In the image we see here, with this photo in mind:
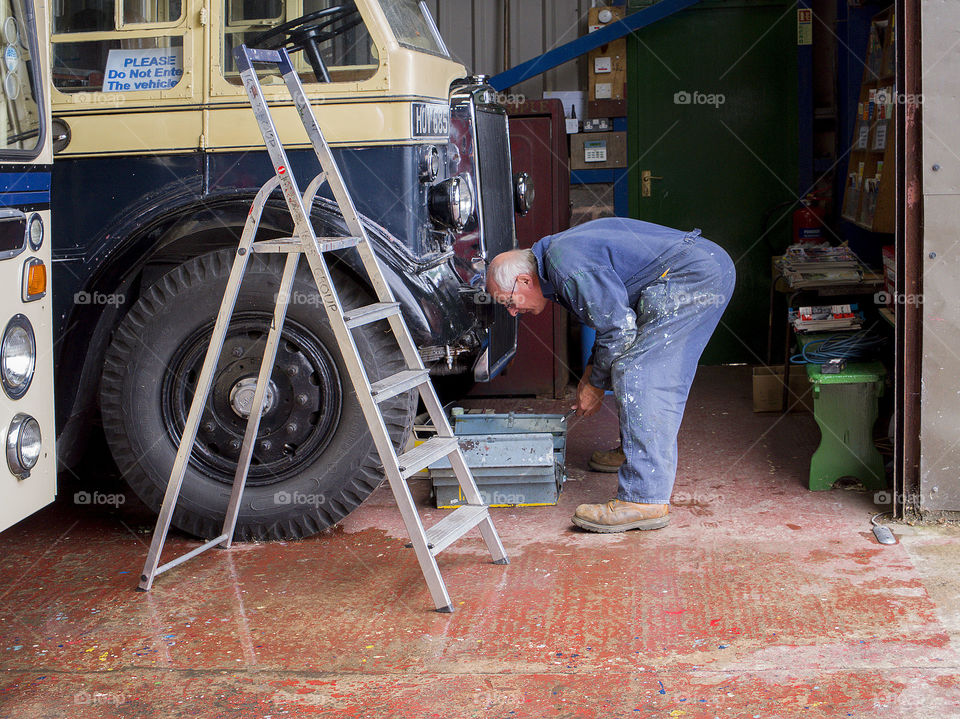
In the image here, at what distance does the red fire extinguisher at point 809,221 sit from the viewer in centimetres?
726

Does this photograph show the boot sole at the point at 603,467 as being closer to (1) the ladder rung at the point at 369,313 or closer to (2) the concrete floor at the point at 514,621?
(2) the concrete floor at the point at 514,621

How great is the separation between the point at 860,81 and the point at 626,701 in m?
5.49

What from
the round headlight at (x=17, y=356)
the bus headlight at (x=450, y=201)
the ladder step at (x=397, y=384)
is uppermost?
the bus headlight at (x=450, y=201)

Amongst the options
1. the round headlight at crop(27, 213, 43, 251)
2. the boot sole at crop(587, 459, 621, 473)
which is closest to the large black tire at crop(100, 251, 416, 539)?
the round headlight at crop(27, 213, 43, 251)

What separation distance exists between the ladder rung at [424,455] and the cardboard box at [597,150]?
4.51 meters

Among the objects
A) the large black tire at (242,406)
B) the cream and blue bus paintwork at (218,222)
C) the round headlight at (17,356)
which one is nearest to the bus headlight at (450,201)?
the cream and blue bus paintwork at (218,222)

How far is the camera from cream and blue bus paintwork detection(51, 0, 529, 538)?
4.08 metres

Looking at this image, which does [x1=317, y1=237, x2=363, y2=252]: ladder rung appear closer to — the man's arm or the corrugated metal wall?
the man's arm

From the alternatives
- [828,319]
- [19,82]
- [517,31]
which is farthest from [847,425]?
[517,31]

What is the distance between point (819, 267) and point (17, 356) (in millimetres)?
4221

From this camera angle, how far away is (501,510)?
178 inches

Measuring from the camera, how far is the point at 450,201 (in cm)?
423

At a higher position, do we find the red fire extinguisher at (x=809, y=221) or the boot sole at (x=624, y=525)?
the red fire extinguisher at (x=809, y=221)

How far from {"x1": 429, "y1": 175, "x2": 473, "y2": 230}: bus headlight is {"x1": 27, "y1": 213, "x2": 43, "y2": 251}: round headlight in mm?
1587
